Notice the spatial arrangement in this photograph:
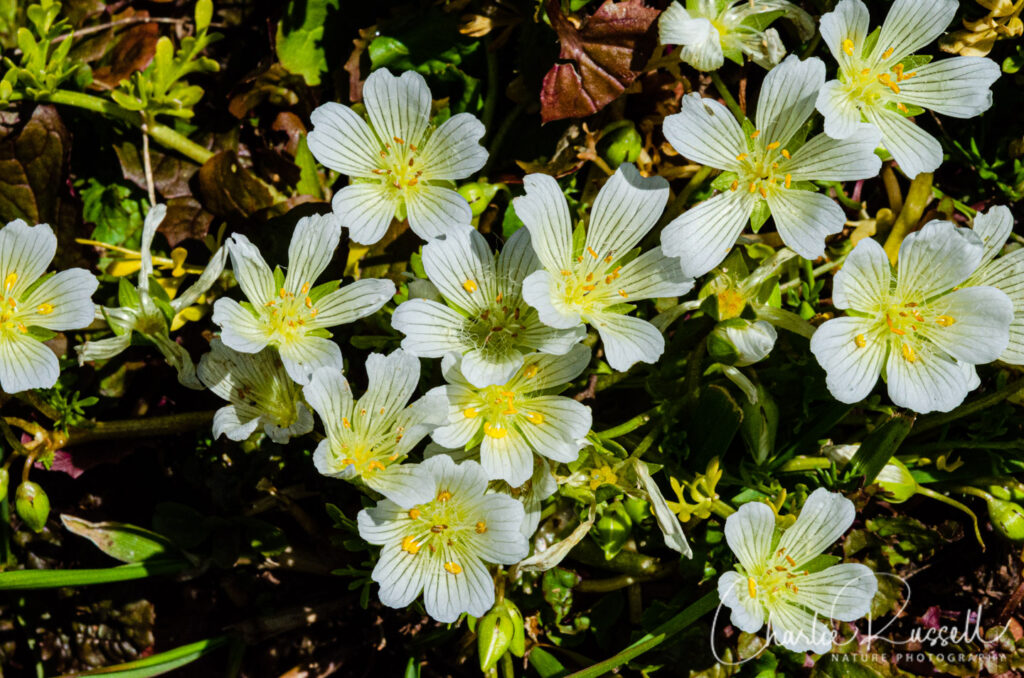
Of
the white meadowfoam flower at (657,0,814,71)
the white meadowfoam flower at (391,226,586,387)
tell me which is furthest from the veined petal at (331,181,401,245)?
the white meadowfoam flower at (657,0,814,71)

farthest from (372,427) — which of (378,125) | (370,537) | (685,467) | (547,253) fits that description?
(685,467)

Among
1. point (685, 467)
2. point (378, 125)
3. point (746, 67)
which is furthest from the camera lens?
point (746, 67)

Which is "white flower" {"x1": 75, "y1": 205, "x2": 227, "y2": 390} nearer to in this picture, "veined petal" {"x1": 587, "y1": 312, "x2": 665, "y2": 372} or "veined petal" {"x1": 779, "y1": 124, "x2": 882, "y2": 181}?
"veined petal" {"x1": 587, "y1": 312, "x2": 665, "y2": 372}

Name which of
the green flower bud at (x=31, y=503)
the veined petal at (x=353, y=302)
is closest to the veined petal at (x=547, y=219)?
the veined petal at (x=353, y=302)

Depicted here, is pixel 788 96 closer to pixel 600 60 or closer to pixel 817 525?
pixel 600 60

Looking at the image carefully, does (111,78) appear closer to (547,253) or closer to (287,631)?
(547,253)

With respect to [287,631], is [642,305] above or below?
above

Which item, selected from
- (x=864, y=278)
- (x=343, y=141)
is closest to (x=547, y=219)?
(x=343, y=141)
